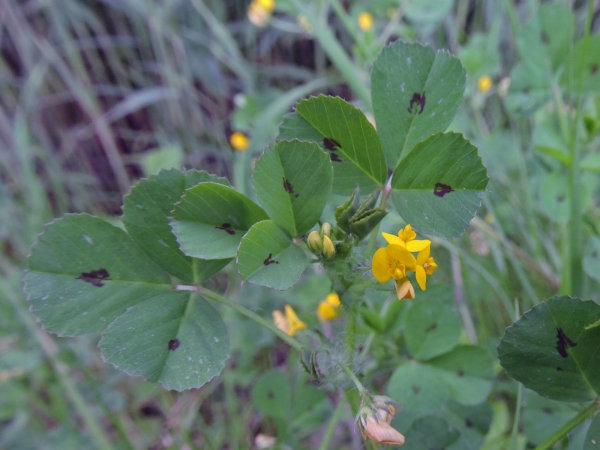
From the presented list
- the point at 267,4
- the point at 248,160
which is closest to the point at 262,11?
the point at 267,4

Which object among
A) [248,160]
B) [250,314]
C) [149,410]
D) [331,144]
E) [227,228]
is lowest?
[149,410]

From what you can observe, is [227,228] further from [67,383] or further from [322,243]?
[67,383]

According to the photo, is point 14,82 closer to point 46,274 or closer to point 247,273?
point 46,274

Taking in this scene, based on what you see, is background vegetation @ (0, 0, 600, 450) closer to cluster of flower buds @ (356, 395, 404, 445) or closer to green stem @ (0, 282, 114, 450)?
green stem @ (0, 282, 114, 450)

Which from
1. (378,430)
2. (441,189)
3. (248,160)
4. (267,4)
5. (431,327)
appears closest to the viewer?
(378,430)

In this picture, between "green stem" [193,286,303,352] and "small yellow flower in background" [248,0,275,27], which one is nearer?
"green stem" [193,286,303,352]

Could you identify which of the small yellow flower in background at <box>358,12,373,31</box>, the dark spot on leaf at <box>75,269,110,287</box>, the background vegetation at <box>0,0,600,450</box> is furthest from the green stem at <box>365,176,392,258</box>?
the small yellow flower in background at <box>358,12,373,31</box>
